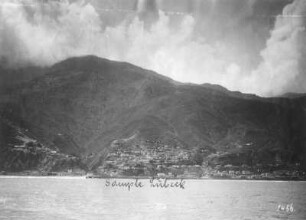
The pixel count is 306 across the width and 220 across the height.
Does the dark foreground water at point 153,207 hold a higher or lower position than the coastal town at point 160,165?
lower

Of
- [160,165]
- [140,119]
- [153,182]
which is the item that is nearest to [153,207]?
[160,165]

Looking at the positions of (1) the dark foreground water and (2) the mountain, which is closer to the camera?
(1) the dark foreground water

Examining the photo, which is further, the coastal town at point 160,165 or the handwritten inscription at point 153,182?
the handwritten inscription at point 153,182

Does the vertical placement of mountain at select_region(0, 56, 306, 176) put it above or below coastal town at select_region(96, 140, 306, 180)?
above

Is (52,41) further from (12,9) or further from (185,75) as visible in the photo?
(185,75)

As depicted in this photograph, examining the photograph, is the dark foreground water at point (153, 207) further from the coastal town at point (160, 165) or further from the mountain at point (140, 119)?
the mountain at point (140, 119)

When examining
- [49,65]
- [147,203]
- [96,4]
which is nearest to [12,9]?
[96,4]

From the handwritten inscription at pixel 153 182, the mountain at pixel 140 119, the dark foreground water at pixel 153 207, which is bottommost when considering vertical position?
the dark foreground water at pixel 153 207

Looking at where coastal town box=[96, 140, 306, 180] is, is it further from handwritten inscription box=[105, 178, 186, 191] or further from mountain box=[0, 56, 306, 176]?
handwritten inscription box=[105, 178, 186, 191]
